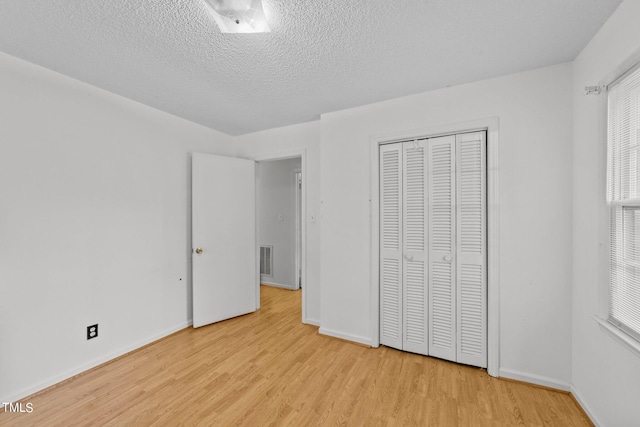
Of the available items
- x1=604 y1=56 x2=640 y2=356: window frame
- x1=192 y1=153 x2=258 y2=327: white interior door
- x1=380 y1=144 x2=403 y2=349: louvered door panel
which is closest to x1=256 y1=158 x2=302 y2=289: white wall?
x1=192 y1=153 x2=258 y2=327: white interior door

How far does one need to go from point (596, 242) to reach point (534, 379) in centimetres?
111

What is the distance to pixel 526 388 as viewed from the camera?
1864 mm

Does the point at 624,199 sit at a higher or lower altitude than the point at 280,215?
higher

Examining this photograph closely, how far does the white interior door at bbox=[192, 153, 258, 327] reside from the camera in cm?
296

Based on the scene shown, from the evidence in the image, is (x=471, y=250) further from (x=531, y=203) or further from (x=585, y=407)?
(x=585, y=407)

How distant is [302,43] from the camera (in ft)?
5.33

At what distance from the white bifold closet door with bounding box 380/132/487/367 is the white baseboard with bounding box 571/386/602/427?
522mm

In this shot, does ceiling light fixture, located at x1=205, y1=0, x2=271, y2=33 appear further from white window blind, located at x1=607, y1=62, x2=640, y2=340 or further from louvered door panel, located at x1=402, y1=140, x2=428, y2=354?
white window blind, located at x1=607, y1=62, x2=640, y2=340

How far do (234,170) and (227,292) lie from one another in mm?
1512

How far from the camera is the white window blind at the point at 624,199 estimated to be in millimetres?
1261

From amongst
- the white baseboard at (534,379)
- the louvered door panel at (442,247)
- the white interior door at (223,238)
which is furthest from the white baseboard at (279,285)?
the white baseboard at (534,379)

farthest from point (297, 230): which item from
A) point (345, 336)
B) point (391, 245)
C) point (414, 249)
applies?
point (414, 249)

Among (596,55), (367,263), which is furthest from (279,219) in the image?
(596,55)

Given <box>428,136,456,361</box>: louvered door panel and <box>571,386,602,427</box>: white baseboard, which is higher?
<box>428,136,456,361</box>: louvered door panel
